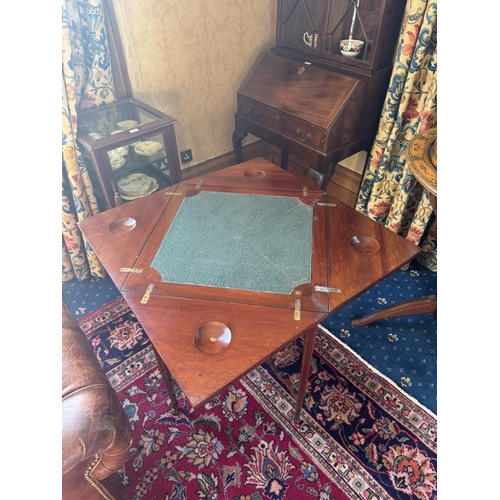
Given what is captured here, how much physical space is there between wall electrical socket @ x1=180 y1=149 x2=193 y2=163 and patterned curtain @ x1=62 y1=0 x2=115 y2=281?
652mm

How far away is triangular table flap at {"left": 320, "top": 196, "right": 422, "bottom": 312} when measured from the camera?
1146 millimetres

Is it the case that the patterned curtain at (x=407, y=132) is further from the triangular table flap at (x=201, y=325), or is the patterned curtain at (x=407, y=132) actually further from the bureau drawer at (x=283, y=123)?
the triangular table flap at (x=201, y=325)

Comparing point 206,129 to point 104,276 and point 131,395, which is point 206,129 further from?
point 131,395

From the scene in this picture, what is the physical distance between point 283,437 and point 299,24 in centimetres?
229

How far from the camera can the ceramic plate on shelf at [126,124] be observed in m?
1.89

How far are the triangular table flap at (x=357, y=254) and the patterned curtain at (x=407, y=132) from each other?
797mm

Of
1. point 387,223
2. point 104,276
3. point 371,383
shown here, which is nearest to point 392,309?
point 371,383

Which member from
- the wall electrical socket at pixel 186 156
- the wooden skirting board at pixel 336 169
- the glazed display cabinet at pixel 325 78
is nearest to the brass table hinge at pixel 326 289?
the glazed display cabinet at pixel 325 78

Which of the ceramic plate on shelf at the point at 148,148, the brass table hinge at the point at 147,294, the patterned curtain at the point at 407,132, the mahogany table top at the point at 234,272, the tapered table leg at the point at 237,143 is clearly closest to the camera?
the mahogany table top at the point at 234,272

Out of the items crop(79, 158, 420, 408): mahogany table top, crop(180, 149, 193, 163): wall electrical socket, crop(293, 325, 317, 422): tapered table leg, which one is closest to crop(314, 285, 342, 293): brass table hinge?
crop(79, 158, 420, 408): mahogany table top

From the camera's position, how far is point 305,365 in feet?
4.37

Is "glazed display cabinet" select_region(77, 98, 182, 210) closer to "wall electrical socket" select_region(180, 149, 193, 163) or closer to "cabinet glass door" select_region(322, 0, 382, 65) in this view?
"wall electrical socket" select_region(180, 149, 193, 163)

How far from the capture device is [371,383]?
1640 millimetres
